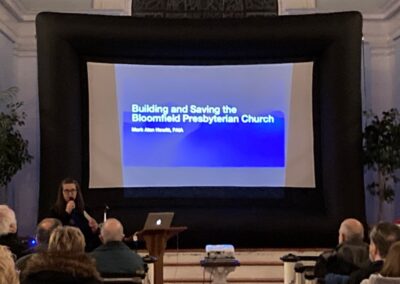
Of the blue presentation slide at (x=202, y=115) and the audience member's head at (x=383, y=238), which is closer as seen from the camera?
the audience member's head at (x=383, y=238)

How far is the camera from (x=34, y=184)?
10445mm

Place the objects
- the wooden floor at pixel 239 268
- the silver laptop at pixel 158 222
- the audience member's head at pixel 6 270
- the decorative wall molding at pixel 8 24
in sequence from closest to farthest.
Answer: the audience member's head at pixel 6 270
the silver laptop at pixel 158 222
the wooden floor at pixel 239 268
the decorative wall molding at pixel 8 24

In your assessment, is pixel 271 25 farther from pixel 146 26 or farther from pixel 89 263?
pixel 89 263

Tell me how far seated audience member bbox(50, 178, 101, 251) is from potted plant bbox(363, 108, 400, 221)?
185 inches

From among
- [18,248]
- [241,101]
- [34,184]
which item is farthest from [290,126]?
[18,248]

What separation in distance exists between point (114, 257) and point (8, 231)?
0.68m

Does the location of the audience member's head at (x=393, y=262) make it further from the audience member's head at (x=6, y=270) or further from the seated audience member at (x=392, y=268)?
the audience member's head at (x=6, y=270)

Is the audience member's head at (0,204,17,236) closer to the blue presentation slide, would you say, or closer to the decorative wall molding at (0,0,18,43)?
the blue presentation slide

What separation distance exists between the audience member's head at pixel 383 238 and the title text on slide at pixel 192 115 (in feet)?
18.9

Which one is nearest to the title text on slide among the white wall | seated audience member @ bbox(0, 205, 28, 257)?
the white wall

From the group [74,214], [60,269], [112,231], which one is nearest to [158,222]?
[74,214]

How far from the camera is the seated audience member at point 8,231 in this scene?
450 centimetres

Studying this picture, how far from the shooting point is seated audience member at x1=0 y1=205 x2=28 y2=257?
4.50 m

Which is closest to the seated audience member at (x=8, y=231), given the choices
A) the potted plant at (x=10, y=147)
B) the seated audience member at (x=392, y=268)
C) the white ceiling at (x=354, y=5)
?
the seated audience member at (x=392, y=268)
